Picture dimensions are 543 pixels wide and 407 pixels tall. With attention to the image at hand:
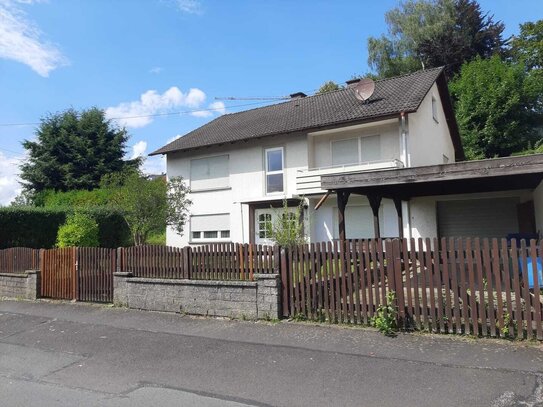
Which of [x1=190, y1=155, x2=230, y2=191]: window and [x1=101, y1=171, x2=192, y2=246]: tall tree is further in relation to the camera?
[x1=190, y1=155, x2=230, y2=191]: window

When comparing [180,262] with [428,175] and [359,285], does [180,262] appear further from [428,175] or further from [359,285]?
[428,175]

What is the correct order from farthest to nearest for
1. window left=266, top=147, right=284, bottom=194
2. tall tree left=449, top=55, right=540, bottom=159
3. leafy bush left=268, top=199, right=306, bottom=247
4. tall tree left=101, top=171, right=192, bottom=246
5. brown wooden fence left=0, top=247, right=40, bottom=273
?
tall tree left=449, top=55, right=540, bottom=159 < window left=266, top=147, right=284, bottom=194 < tall tree left=101, top=171, right=192, bottom=246 < leafy bush left=268, top=199, right=306, bottom=247 < brown wooden fence left=0, top=247, right=40, bottom=273

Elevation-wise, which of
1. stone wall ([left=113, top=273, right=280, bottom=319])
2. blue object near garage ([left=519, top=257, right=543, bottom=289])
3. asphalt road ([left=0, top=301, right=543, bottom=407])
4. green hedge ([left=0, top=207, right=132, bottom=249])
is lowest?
asphalt road ([left=0, top=301, right=543, bottom=407])

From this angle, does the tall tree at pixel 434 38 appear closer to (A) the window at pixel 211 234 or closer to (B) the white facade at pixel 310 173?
(B) the white facade at pixel 310 173

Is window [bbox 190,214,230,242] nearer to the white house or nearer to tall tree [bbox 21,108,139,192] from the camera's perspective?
the white house

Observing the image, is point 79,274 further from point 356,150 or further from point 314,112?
point 314,112

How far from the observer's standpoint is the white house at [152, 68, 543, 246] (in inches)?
653

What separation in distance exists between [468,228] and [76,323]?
1491cm

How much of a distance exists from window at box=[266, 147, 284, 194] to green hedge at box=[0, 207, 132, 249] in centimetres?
754

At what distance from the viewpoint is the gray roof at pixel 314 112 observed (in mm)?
17344

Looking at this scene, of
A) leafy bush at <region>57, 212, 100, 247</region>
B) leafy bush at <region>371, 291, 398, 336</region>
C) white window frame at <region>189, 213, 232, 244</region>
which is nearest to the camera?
leafy bush at <region>371, 291, 398, 336</region>

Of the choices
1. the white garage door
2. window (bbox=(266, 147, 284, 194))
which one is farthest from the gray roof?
the white garage door

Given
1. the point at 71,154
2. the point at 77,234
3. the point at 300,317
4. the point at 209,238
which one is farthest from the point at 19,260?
the point at 71,154

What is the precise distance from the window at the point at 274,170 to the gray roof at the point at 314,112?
1016 mm
